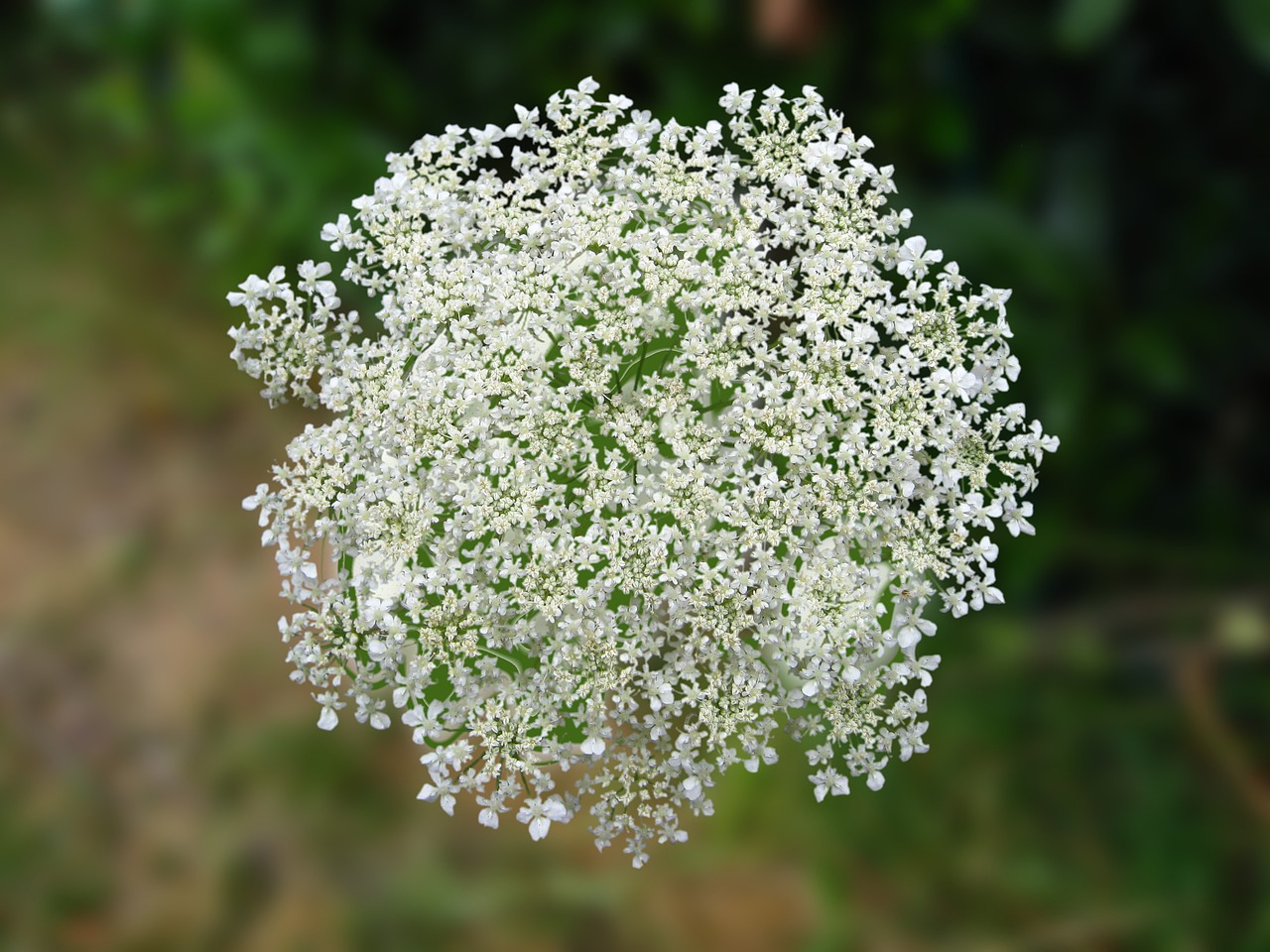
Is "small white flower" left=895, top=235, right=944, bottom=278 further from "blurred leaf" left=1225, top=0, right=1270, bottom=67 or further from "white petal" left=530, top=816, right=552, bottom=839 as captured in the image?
"blurred leaf" left=1225, top=0, right=1270, bottom=67

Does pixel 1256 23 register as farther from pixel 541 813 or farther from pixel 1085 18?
pixel 541 813

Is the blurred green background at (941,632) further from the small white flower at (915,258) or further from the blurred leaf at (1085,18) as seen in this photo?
the small white flower at (915,258)

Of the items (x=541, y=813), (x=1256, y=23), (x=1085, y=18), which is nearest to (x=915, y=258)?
(x=541, y=813)

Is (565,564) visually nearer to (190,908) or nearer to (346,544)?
(346,544)

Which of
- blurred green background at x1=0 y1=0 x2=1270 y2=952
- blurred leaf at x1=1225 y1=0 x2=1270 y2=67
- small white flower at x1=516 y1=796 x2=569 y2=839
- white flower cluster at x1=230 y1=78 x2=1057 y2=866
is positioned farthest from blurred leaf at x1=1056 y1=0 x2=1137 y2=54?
small white flower at x1=516 y1=796 x2=569 y2=839

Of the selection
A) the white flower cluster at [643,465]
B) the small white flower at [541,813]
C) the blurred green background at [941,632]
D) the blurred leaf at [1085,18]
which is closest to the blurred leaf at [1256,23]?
the blurred green background at [941,632]

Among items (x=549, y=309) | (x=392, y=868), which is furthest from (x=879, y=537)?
(x=392, y=868)
